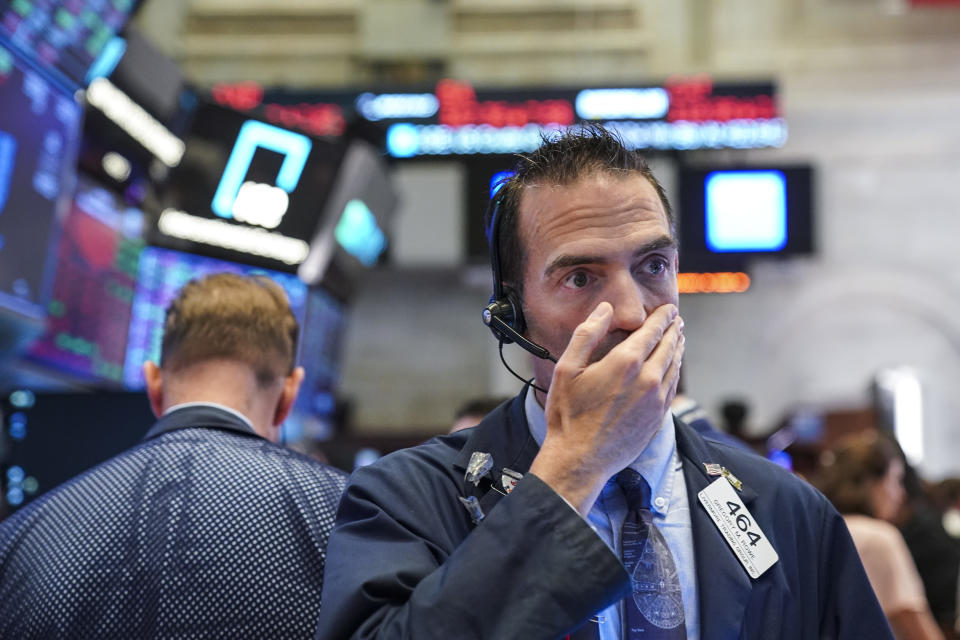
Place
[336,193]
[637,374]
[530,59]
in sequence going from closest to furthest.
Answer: [637,374] → [336,193] → [530,59]

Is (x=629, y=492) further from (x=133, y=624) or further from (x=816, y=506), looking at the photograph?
(x=133, y=624)

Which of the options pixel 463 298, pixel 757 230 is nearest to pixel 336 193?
pixel 757 230

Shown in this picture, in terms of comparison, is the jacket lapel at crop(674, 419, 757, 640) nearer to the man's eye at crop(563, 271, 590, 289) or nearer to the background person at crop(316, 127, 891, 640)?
the background person at crop(316, 127, 891, 640)

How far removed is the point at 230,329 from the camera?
6.79ft

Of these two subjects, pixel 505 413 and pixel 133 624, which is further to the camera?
pixel 133 624

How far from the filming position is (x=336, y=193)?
477 centimetres

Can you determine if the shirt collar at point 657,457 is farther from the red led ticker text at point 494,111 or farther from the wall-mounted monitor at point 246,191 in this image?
the red led ticker text at point 494,111

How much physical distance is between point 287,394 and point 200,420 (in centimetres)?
22

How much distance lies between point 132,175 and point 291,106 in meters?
3.47

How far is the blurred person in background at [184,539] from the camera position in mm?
1744

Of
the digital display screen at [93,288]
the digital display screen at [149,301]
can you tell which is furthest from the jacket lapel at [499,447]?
the digital display screen at [149,301]

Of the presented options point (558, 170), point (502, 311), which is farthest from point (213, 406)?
point (558, 170)

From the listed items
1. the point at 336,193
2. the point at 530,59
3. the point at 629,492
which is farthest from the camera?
the point at 530,59

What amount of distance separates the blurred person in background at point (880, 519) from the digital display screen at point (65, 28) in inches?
119
